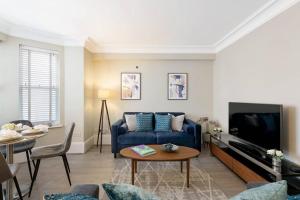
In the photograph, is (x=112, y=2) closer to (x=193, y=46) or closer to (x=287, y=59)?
(x=287, y=59)

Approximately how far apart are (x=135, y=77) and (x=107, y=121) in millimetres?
1400

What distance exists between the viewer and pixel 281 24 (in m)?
2.72

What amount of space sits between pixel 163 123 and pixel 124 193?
3871mm

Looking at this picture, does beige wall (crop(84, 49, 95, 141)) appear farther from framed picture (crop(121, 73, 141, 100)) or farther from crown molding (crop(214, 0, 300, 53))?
crown molding (crop(214, 0, 300, 53))

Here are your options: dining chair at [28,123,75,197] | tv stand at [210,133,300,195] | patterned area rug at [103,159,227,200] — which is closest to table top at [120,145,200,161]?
patterned area rug at [103,159,227,200]

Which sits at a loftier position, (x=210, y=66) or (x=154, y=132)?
(x=210, y=66)

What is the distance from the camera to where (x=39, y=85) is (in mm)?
4156

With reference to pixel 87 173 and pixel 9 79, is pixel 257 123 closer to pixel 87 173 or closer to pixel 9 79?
pixel 87 173

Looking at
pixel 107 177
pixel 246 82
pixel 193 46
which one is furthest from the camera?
pixel 193 46

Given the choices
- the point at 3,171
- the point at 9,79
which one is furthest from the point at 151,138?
the point at 9,79

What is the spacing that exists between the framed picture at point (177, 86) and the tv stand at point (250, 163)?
60.0 inches

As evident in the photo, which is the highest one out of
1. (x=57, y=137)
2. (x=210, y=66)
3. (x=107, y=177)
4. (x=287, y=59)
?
(x=210, y=66)

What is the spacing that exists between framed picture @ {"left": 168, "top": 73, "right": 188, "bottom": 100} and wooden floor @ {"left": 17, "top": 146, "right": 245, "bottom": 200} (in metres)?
1.70

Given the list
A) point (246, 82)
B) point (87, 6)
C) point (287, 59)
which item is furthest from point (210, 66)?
point (87, 6)
